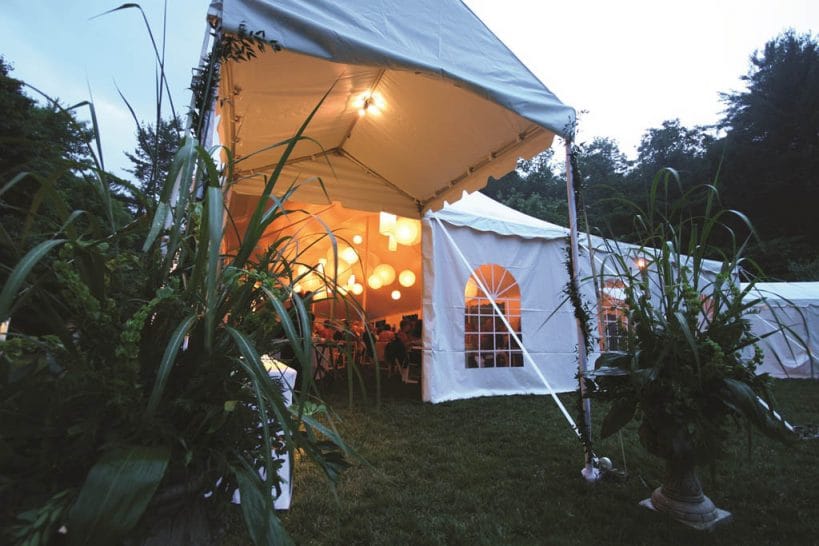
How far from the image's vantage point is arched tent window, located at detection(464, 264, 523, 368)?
4832 mm

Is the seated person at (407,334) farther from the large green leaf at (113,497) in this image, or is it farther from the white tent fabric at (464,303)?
the large green leaf at (113,497)

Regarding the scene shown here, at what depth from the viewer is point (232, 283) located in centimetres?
82

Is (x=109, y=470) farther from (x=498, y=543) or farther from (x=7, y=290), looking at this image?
(x=498, y=543)

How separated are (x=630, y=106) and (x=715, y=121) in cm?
4191

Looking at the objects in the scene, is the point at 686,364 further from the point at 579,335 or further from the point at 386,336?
the point at 386,336

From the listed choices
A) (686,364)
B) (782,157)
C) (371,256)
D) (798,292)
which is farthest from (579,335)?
(782,157)

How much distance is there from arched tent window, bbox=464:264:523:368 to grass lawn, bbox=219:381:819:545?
4.72ft

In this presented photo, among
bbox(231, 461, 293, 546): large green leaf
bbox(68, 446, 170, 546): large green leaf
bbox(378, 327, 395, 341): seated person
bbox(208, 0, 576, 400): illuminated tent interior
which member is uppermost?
bbox(208, 0, 576, 400): illuminated tent interior

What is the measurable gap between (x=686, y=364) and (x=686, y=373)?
0.14 feet

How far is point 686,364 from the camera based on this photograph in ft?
5.83

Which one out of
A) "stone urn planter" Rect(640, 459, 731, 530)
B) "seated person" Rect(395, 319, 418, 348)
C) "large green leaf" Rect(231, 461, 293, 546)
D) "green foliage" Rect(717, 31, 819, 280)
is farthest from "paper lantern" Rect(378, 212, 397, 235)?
"green foliage" Rect(717, 31, 819, 280)

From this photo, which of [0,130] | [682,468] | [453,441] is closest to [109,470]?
[682,468]

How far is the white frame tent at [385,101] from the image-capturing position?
198 cm

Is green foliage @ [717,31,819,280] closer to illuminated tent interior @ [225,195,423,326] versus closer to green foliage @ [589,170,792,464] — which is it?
illuminated tent interior @ [225,195,423,326]
